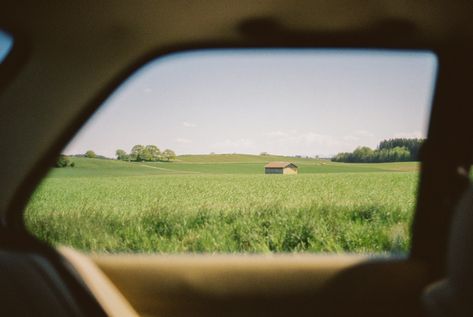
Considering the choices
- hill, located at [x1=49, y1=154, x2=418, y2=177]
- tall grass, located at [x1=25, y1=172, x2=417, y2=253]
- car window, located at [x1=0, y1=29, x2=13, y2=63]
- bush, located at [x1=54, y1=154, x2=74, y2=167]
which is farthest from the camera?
hill, located at [x1=49, y1=154, x2=418, y2=177]

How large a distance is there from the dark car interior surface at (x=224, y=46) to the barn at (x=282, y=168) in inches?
610

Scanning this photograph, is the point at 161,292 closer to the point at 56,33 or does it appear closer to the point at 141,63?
the point at 141,63

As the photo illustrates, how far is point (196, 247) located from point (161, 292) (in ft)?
10.2

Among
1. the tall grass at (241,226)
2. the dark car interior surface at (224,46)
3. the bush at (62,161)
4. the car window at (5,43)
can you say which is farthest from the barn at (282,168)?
the car window at (5,43)

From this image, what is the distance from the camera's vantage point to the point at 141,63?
7.68 ft

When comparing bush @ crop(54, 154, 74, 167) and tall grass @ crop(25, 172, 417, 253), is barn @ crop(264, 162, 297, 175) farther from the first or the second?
bush @ crop(54, 154, 74, 167)

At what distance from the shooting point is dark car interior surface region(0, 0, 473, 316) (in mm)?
1993

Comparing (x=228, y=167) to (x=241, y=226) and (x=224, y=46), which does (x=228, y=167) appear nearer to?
(x=241, y=226)

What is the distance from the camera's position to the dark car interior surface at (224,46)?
199 centimetres

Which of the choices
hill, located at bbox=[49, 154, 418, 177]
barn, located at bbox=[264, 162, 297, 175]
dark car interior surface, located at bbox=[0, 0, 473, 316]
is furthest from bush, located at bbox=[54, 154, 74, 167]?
hill, located at bbox=[49, 154, 418, 177]

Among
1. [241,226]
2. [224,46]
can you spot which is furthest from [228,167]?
[224,46]

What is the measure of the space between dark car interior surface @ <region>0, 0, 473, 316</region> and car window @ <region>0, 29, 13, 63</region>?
2 centimetres

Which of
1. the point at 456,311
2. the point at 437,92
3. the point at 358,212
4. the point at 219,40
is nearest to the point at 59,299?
the point at 456,311

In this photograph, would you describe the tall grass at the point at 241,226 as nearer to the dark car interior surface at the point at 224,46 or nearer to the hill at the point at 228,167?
the dark car interior surface at the point at 224,46
